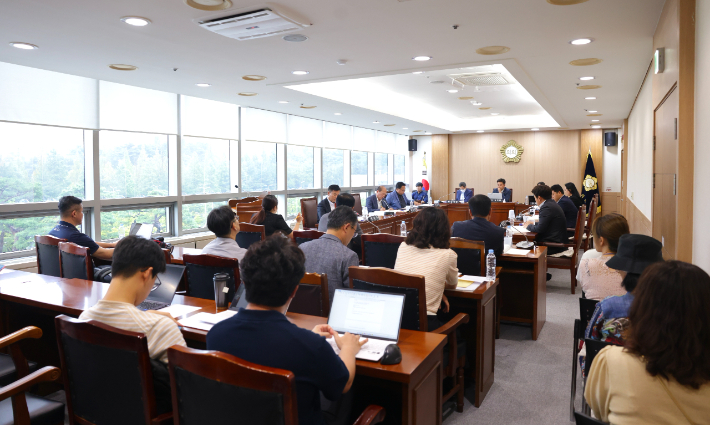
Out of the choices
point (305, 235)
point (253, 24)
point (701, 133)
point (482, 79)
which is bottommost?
point (305, 235)

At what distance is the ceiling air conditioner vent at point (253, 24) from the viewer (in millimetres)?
3791

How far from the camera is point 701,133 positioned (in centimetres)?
264

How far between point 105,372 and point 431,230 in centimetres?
202

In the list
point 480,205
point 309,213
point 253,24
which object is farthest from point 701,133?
point 309,213

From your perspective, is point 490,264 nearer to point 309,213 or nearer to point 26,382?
point 26,382

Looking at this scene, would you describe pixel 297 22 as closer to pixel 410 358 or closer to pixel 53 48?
pixel 53 48

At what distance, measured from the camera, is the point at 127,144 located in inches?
283

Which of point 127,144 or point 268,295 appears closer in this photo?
point 268,295

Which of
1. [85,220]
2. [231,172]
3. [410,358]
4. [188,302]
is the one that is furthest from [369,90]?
[410,358]

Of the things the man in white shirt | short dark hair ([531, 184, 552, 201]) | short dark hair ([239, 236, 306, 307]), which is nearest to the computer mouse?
short dark hair ([239, 236, 306, 307])

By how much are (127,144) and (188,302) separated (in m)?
5.12

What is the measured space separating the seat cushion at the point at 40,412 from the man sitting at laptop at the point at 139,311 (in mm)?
510

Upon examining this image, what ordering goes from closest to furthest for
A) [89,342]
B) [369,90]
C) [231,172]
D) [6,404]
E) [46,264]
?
[89,342]
[6,404]
[46,264]
[231,172]
[369,90]

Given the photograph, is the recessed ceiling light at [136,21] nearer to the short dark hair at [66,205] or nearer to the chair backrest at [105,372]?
the short dark hair at [66,205]
